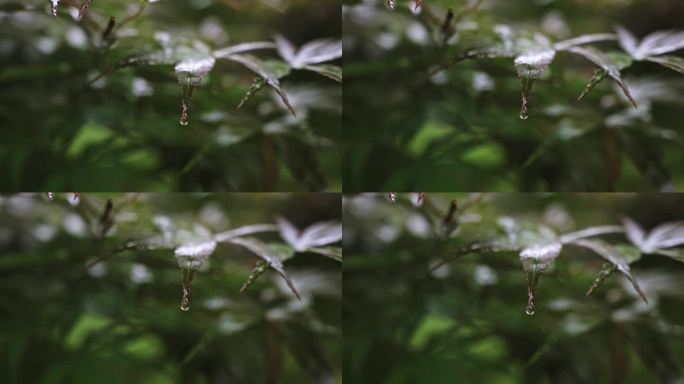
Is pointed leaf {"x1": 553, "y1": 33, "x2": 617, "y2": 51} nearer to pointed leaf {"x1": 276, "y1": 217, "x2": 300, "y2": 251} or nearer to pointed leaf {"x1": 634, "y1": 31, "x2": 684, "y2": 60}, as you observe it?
pointed leaf {"x1": 634, "y1": 31, "x2": 684, "y2": 60}

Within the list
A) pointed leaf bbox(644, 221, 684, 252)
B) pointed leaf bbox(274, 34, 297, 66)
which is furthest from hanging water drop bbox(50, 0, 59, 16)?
pointed leaf bbox(644, 221, 684, 252)

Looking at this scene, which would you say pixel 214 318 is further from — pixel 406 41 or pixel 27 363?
pixel 406 41

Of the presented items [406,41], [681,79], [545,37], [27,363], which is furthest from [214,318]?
[681,79]

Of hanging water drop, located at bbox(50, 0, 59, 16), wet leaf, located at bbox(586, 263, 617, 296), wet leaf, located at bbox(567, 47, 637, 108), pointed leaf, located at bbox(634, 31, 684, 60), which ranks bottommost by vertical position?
wet leaf, located at bbox(586, 263, 617, 296)

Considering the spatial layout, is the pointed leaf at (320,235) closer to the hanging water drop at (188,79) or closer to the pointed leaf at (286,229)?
the pointed leaf at (286,229)

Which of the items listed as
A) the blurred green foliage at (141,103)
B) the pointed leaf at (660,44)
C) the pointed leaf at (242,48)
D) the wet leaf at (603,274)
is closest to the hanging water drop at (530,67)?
the pointed leaf at (660,44)

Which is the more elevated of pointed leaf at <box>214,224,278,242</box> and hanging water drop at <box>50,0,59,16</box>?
hanging water drop at <box>50,0,59,16</box>
